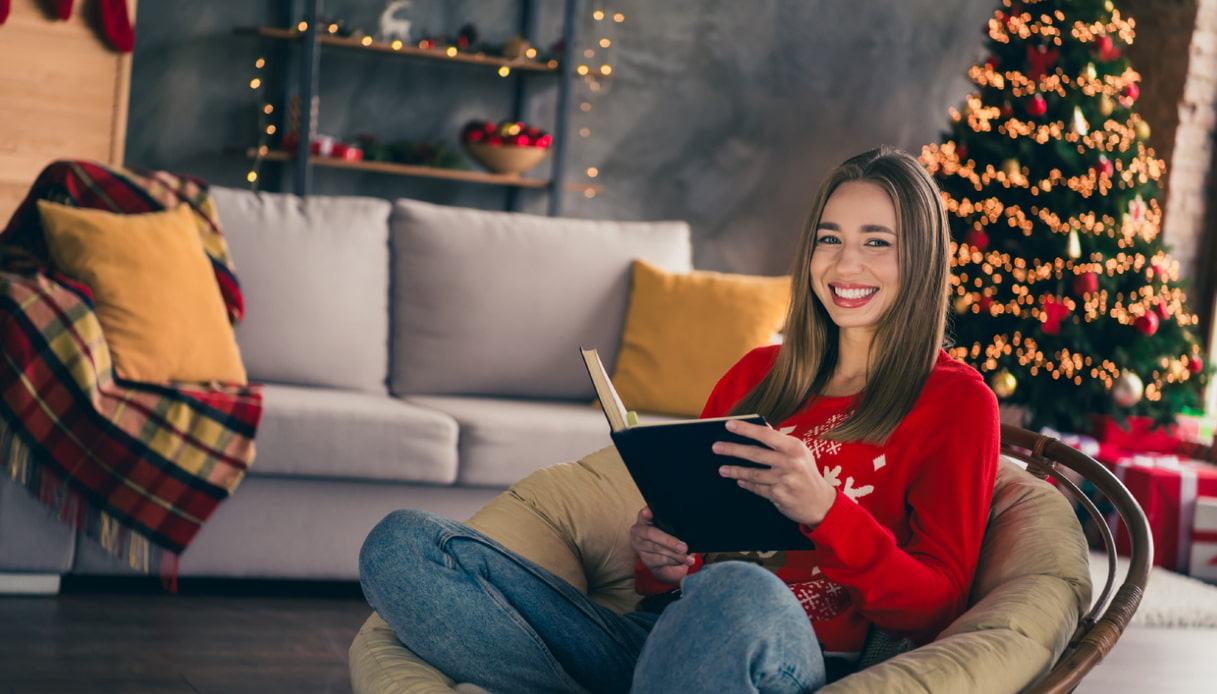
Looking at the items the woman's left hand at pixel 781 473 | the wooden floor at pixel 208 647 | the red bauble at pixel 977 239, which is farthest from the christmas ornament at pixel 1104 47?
the woman's left hand at pixel 781 473

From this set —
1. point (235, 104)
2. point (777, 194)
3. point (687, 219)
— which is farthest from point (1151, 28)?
point (235, 104)

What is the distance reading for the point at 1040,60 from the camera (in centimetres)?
435

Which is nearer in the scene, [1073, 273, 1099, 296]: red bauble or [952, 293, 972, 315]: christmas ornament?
[1073, 273, 1099, 296]: red bauble

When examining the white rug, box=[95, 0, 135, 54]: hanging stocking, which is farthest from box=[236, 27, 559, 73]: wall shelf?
the white rug

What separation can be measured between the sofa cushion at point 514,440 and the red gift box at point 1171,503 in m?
1.95

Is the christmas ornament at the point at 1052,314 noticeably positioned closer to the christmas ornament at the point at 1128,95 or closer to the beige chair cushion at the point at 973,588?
the christmas ornament at the point at 1128,95

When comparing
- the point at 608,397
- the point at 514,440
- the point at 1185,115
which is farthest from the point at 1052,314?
the point at 608,397

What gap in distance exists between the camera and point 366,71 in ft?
16.4

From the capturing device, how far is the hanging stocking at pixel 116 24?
454 centimetres

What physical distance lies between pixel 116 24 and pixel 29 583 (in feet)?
8.87

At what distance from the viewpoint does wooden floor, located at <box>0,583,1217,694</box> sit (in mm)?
2115

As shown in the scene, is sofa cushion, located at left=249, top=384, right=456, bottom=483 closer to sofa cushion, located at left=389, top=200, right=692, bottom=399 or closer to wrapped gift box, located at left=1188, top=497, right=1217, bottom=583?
sofa cushion, located at left=389, top=200, right=692, bottom=399

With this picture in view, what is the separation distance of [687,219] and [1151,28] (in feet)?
6.83

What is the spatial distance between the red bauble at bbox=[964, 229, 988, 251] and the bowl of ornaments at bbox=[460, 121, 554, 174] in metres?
1.71
